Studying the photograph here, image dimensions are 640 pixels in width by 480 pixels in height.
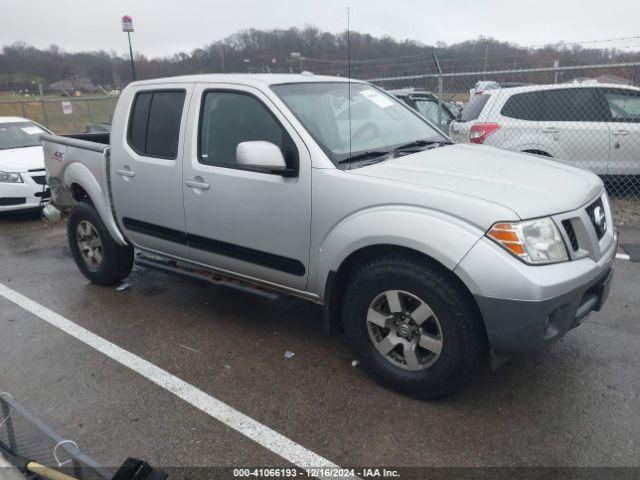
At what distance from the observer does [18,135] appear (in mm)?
9180

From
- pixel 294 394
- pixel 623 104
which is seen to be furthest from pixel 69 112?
pixel 294 394

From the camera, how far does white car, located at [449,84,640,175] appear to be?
714 cm

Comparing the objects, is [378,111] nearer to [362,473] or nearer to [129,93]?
[129,93]

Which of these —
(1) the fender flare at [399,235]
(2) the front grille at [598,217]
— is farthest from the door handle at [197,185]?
(2) the front grille at [598,217]

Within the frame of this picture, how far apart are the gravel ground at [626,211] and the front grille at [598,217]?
12.9 feet

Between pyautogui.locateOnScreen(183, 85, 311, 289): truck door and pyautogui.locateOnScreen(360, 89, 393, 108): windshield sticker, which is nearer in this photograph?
pyautogui.locateOnScreen(183, 85, 311, 289): truck door

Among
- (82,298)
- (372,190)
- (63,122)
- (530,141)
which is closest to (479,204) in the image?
(372,190)

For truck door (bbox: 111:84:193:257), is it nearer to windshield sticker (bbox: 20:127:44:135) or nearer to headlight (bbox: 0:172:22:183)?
headlight (bbox: 0:172:22:183)

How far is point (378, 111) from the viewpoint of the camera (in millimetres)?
3914

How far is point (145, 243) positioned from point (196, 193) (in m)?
0.94

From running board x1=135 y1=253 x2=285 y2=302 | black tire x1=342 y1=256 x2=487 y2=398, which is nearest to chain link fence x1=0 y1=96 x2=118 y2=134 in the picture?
running board x1=135 y1=253 x2=285 y2=302

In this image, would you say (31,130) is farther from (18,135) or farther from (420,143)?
(420,143)

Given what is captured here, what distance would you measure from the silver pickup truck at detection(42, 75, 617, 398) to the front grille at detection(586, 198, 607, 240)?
2 cm

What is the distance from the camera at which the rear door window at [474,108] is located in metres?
7.79
